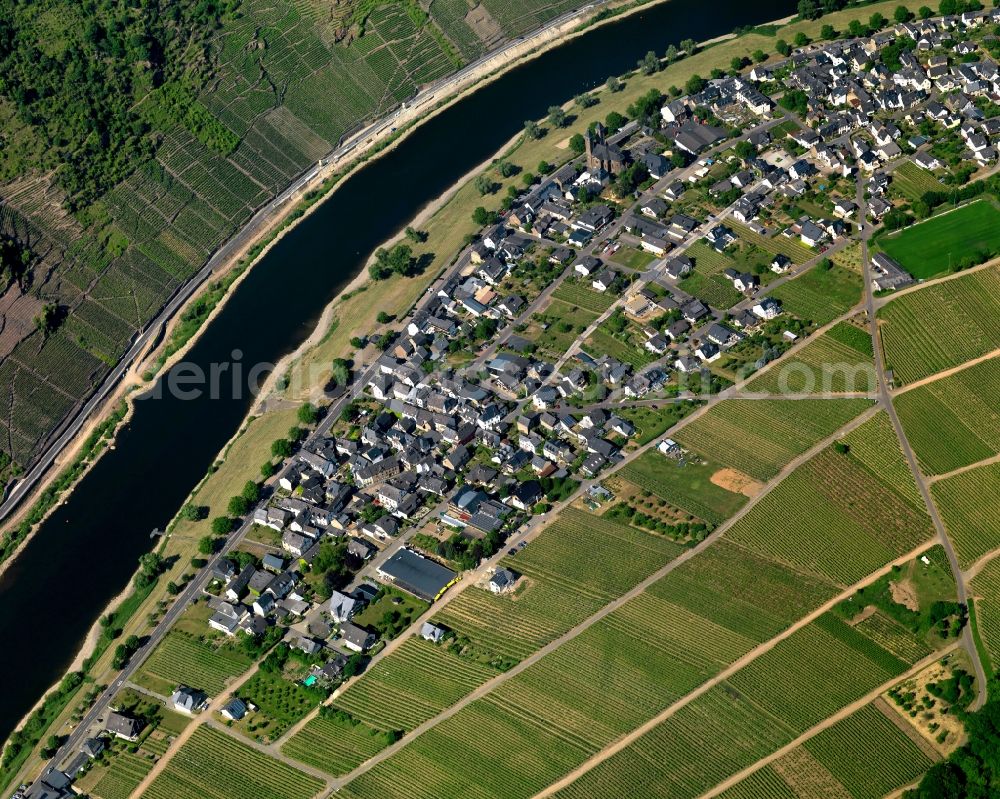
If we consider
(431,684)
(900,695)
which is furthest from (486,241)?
(900,695)

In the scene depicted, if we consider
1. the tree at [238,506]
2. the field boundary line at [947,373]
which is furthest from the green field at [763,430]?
the tree at [238,506]

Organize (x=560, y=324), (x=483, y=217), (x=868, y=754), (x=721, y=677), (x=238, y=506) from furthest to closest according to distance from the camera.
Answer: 1. (x=483, y=217)
2. (x=560, y=324)
3. (x=238, y=506)
4. (x=721, y=677)
5. (x=868, y=754)

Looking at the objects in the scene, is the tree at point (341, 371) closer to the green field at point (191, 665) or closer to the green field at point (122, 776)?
the green field at point (191, 665)

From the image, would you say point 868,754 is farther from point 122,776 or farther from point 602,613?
point 122,776

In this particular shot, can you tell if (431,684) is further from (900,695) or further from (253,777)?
(900,695)

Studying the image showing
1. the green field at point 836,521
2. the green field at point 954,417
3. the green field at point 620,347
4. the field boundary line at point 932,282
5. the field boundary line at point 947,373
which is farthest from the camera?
the field boundary line at point 932,282

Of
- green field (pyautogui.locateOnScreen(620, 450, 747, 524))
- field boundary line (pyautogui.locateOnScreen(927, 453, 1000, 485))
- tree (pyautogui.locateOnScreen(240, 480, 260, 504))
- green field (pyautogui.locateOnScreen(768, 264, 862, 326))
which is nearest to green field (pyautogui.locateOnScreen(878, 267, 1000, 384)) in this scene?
green field (pyautogui.locateOnScreen(768, 264, 862, 326))

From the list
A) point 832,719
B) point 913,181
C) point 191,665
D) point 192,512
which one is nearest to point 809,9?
point 913,181
